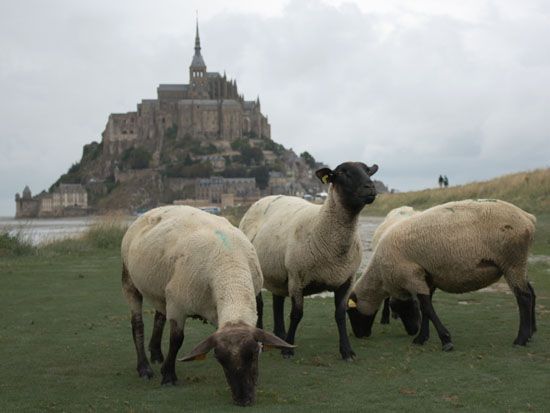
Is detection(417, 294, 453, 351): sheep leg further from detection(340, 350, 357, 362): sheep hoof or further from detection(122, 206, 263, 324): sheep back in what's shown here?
detection(122, 206, 263, 324): sheep back

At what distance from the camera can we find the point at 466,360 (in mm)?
8328

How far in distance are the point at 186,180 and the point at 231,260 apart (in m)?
Answer: 159

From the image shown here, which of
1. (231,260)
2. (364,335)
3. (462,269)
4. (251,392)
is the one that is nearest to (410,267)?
(462,269)

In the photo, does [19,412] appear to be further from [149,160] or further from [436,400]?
[149,160]

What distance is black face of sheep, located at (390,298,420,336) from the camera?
10.1 m

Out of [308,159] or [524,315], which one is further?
[308,159]

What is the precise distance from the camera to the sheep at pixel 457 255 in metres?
9.13

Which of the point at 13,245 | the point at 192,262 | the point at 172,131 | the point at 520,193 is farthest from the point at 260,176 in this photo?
the point at 192,262

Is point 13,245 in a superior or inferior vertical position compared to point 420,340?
superior

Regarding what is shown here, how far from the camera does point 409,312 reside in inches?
400

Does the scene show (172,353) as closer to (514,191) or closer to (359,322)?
(359,322)

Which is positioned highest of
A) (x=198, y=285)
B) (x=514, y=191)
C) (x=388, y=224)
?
(x=514, y=191)

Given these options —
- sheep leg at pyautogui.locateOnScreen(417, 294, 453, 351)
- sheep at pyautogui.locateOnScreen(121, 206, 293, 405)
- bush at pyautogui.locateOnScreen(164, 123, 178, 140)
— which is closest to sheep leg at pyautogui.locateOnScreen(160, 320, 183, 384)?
sheep at pyautogui.locateOnScreen(121, 206, 293, 405)

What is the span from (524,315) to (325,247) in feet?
7.85
